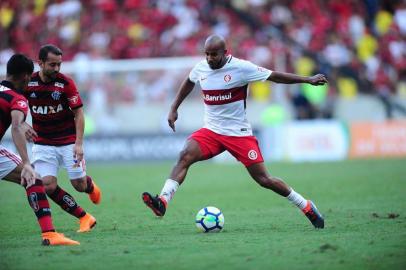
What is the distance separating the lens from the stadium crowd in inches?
1038

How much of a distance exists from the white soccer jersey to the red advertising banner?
1431 cm

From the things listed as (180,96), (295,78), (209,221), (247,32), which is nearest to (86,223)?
(209,221)

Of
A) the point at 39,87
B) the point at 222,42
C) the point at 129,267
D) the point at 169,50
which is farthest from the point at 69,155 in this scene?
the point at 169,50

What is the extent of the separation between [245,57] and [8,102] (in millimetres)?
17943

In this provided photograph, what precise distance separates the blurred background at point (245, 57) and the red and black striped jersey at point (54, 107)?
13.6 meters

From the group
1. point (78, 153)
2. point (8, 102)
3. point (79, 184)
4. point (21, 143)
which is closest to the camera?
point (21, 143)

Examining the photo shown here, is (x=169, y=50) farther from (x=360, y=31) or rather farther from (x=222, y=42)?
(x=222, y=42)

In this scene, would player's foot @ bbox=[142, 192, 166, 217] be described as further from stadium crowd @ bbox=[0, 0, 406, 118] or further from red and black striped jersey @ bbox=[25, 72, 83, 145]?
stadium crowd @ bbox=[0, 0, 406, 118]

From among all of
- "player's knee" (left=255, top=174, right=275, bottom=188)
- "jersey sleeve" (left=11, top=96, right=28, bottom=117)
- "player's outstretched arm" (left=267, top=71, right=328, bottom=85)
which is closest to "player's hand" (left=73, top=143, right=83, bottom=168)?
"jersey sleeve" (left=11, top=96, right=28, bottom=117)

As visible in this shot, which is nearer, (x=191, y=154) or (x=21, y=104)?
(x=21, y=104)

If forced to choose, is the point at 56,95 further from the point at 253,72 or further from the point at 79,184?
the point at 253,72

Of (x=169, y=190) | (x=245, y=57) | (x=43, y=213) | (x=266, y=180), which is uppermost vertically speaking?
(x=245, y=57)

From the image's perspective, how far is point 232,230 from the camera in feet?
32.6

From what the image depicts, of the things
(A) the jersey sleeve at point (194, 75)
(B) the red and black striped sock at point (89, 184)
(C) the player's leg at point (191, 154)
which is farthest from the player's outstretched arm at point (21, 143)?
(A) the jersey sleeve at point (194, 75)
